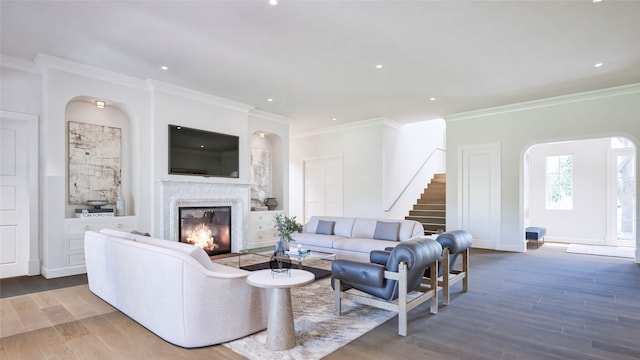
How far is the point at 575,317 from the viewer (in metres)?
3.33

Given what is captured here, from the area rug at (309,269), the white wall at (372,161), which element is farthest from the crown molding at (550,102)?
the area rug at (309,269)

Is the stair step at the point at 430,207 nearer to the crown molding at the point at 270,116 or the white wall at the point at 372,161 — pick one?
the white wall at the point at 372,161

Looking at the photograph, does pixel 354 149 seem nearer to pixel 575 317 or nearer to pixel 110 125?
pixel 110 125

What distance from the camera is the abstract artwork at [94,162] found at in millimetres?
5266

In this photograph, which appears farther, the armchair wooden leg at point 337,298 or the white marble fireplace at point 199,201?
the white marble fireplace at point 199,201

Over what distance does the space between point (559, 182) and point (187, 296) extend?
31.6 feet

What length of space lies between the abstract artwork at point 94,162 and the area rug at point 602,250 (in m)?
9.16

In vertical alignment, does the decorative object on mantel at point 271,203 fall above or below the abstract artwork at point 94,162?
below

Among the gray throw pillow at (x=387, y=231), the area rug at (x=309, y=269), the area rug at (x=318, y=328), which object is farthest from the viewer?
the gray throw pillow at (x=387, y=231)

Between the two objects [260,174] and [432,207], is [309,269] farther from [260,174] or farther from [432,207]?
[432,207]

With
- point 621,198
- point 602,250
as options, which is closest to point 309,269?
point 602,250

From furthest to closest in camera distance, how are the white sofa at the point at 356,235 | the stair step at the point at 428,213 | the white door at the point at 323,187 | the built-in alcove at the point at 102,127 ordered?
the white door at the point at 323,187 → the stair step at the point at 428,213 → the white sofa at the point at 356,235 → the built-in alcove at the point at 102,127

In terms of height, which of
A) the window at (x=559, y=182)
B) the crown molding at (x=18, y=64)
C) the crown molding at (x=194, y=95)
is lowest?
the window at (x=559, y=182)

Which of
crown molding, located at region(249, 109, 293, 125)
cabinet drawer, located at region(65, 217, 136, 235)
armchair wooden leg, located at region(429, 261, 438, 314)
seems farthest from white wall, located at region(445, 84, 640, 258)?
cabinet drawer, located at region(65, 217, 136, 235)
